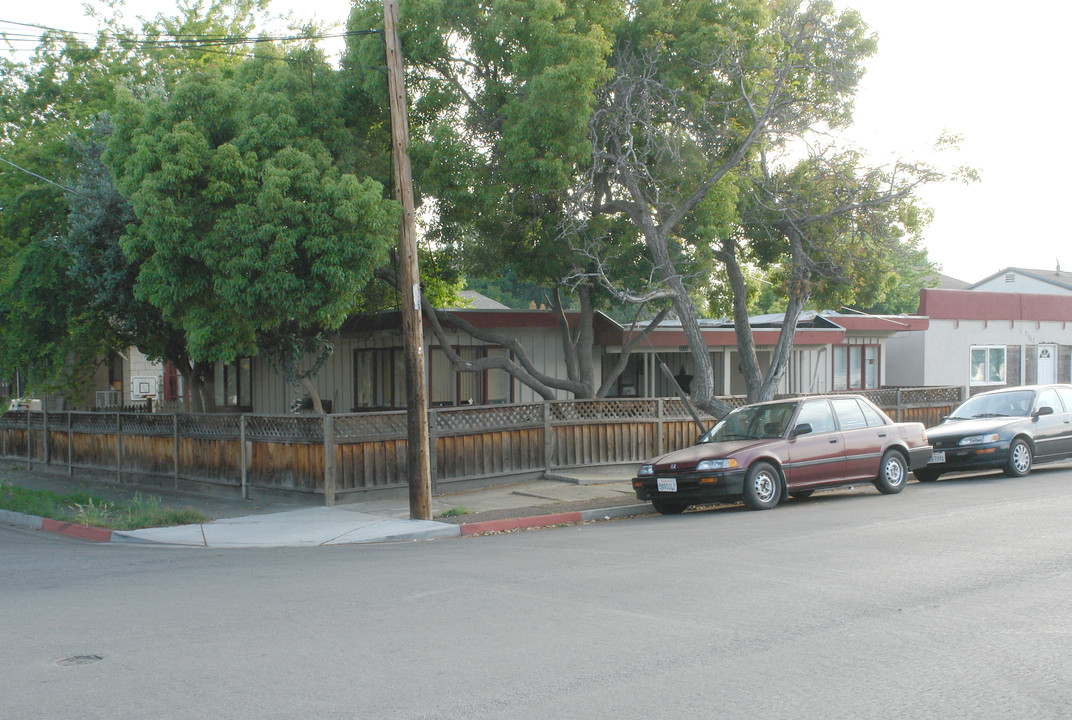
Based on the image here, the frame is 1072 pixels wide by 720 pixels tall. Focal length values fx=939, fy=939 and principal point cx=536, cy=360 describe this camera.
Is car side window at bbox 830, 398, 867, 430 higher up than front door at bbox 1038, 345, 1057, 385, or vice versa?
front door at bbox 1038, 345, 1057, 385

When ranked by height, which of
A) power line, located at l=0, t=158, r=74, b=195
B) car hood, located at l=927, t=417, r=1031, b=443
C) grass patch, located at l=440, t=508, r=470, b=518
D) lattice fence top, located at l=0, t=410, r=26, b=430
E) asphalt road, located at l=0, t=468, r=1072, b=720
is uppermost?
power line, located at l=0, t=158, r=74, b=195

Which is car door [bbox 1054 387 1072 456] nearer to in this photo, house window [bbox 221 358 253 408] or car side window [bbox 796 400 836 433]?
car side window [bbox 796 400 836 433]

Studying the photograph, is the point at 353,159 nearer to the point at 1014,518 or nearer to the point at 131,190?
the point at 131,190

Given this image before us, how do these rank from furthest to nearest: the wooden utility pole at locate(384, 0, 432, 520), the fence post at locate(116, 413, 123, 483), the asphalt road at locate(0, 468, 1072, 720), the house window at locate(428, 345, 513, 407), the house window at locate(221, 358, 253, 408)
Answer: the house window at locate(221, 358, 253, 408), the house window at locate(428, 345, 513, 407), the fence post at locate(116, 413, 123, 483), the wooden utility pole at locate(384, 0, 432, 520), the asphalt road at locate(0, 468, 1072, 720)

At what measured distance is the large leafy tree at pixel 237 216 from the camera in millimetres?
13781

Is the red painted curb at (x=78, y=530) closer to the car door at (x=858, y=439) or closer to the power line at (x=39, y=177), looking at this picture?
the power line at (x=39, y=177)

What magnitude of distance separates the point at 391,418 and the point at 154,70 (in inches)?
454

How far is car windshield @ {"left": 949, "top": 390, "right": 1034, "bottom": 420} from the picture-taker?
A: 17188mm

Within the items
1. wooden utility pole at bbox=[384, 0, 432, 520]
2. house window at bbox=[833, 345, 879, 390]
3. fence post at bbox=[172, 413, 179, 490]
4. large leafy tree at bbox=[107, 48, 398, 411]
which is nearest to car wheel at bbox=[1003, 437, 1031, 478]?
house window at bbox=[833, 345, 879, 390]

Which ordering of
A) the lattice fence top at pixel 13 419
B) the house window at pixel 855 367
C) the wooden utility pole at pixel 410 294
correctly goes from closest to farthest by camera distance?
1. the wooden utility pole at pixel 410 294
2. the lattice fence top at pixel 13 419
3. the house window at pixel 855 367

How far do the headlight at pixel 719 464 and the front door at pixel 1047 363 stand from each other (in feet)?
73.0

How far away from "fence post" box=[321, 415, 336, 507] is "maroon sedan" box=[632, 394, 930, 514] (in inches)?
183

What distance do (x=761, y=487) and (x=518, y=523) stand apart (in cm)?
341

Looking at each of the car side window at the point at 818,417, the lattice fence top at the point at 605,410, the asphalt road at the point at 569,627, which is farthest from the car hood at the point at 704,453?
the lattice fence top at the point at 605,410
